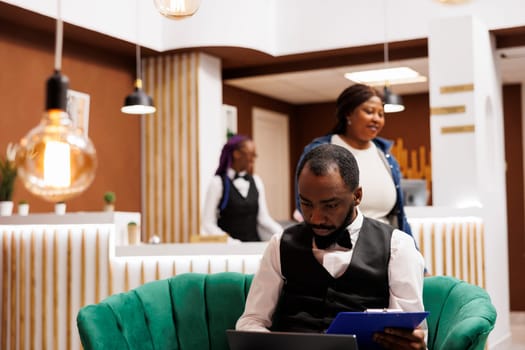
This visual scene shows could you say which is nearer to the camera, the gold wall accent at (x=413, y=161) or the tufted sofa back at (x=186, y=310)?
the tufted sofa back at (x=186, y=310)

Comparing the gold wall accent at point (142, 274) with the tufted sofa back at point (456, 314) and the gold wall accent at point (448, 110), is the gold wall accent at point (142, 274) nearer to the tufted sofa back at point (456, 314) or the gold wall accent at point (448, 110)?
the tufted sofa back at point (456, 314)

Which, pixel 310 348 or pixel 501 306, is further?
pixel 501 306

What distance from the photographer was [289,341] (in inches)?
95.3

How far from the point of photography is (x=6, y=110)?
22.4ft

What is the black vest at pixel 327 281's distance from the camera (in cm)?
273

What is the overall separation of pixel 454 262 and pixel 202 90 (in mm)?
3586

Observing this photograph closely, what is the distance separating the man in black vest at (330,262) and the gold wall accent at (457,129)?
4.28 metres

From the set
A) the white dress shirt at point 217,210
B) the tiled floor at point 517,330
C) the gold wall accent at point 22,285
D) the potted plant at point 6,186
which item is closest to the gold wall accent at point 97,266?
the gold wall accent at point 22,285

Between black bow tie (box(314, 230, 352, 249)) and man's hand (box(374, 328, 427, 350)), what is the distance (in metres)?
0.41

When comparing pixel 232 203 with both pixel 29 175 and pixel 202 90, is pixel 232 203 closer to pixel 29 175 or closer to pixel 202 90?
pixel 202 90

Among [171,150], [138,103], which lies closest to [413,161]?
[171,150]

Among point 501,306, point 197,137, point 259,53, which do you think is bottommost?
point 501,306

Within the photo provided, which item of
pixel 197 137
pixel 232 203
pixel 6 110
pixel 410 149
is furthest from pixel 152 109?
pixel 410 149

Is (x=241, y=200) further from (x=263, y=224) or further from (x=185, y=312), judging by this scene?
(x=185, y=312)
